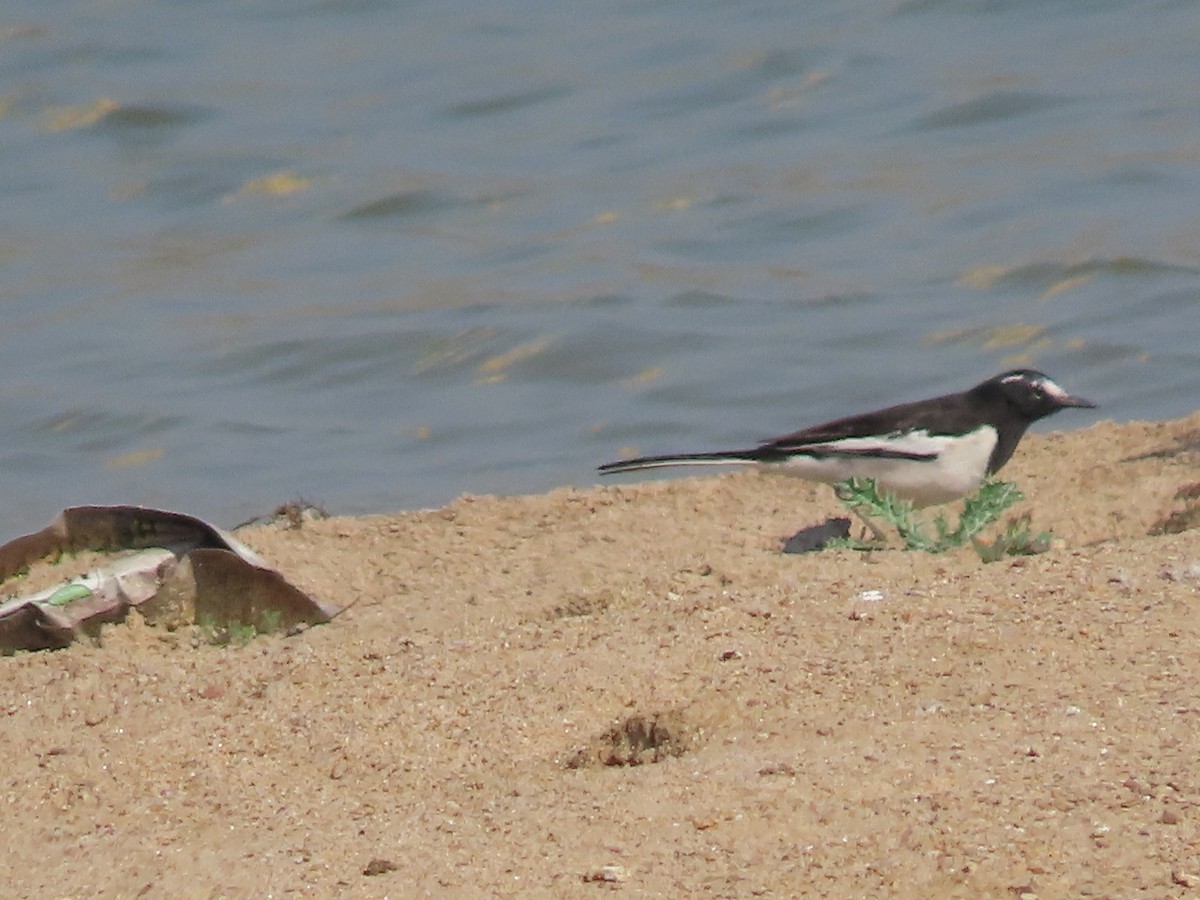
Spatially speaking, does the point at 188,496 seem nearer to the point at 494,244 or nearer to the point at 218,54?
the point at 494,244

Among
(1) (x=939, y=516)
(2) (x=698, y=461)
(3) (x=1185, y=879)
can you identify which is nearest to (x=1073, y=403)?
(2) (x=698, y=461)

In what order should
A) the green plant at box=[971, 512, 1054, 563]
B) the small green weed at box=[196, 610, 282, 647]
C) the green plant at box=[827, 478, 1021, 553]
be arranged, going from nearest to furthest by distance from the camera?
the small green weed at box=[196, 610, 282, 647], the green plant at box=[971, 512, 1054, 563], the green plant at box=[827, 478, 1021, 553]

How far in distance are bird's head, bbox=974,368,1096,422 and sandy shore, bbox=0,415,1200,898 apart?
88.7 inches

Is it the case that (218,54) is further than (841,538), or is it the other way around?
(218,54)

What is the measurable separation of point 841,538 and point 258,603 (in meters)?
1.72

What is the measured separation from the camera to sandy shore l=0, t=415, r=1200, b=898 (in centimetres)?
353

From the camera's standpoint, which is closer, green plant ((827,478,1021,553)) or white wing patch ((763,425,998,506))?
green plant ((827,478,1021,553))

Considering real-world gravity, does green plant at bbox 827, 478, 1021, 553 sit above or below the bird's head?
above

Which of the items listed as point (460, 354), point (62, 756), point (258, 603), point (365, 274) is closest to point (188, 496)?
point (460, 354)

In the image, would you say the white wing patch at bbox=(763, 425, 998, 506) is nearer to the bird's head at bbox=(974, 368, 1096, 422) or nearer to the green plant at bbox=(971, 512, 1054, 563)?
the bird's head at bbox=(974, 368, 1096, 422)

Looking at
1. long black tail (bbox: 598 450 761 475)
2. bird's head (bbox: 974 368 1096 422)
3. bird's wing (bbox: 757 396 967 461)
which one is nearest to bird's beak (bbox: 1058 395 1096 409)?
bird's head (bbox: 974 368 1096 422)

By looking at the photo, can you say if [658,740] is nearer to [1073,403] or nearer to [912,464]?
[912,464]

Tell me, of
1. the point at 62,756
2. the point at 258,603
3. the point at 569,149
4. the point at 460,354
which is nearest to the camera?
the point at 62,756

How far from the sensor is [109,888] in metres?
3.65
